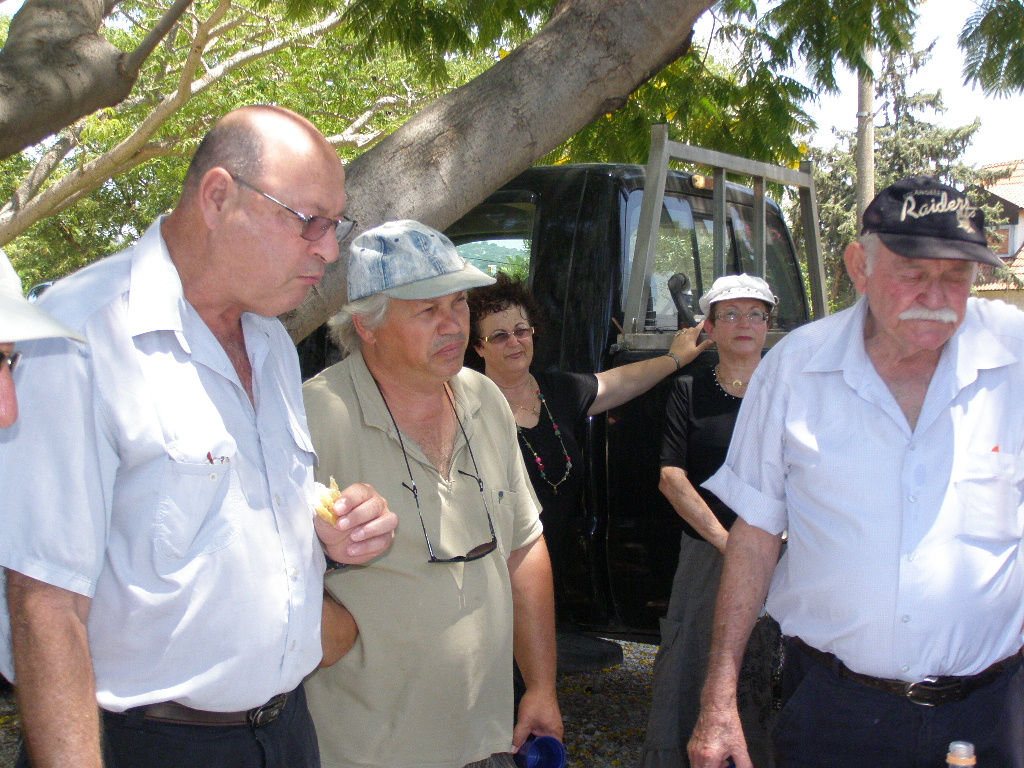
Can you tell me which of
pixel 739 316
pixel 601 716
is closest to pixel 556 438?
pixel 739 316

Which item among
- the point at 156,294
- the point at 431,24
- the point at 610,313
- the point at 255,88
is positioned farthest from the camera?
the point at 255,88

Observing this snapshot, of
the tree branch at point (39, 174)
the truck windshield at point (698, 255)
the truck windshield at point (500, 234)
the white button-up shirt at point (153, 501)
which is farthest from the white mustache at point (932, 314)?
the tree branch at point (39, 174)

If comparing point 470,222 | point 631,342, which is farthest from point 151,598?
point 470,222

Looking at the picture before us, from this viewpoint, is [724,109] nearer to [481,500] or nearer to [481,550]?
[481,500]

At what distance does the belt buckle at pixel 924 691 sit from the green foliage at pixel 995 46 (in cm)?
315

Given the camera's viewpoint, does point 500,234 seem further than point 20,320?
Yes

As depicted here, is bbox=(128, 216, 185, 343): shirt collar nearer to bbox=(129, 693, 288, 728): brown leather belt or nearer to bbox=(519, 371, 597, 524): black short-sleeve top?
bbox=(129, 693, 288, 728): brown leather belt

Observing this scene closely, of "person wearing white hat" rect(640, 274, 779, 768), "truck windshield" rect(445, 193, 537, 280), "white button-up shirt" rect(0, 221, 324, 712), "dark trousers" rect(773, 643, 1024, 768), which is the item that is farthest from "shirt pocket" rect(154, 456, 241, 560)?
"truck windshield" rect(445, 193, 537, 280)

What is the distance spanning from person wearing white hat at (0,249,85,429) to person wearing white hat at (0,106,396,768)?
0.09 ft

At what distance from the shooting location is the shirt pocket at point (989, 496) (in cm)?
214

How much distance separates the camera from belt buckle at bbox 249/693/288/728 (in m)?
1.81

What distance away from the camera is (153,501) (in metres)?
1.59

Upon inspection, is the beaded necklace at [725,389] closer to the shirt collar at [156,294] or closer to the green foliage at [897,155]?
the shirt collar at [156,294]

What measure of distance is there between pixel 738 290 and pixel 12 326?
9.38ft
